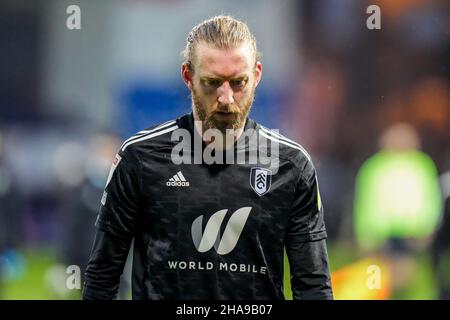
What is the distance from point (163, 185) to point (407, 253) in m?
6.71

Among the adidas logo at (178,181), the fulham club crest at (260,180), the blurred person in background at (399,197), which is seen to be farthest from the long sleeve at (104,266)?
the blurred person in background at (399,197)

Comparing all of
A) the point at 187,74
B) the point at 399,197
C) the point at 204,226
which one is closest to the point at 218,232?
the point at 204,226

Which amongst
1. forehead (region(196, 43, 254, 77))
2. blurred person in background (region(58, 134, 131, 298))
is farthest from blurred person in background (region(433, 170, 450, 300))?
forehead (region(196, 43, 254, 77))

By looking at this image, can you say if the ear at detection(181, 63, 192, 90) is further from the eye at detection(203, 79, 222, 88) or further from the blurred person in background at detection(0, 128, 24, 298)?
the blurred person in background at detection(0, 128, 24, 298)

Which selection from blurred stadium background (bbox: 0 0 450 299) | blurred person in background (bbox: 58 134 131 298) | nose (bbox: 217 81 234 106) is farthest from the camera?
blurred stadium background (bbox: 0 0 450 299)

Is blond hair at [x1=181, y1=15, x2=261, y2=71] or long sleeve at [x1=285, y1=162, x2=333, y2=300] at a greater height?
blond hair at [x1=181, y1=15, x2=261, y2=71]

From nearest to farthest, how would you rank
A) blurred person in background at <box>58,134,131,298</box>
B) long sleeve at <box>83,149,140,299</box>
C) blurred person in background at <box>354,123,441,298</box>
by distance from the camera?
long sleeve at <box>83,149,140,299</box>
blurred person in background at <box>58,134,131,298</box>
blurred person in background at <box>354,123,441,298</box>

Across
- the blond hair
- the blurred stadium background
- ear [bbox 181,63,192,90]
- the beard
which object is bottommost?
the beard

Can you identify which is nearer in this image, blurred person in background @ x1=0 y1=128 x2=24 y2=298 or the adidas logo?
the adidas logo

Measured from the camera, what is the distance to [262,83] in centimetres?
1302

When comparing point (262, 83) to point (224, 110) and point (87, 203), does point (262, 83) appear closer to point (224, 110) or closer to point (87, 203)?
point (87, 203)

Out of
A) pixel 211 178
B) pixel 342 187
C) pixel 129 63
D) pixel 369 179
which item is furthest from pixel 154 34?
pixel 211 178

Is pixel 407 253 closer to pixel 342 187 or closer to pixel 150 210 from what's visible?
pixel 342 187

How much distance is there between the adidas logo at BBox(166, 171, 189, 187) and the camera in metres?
4.12
